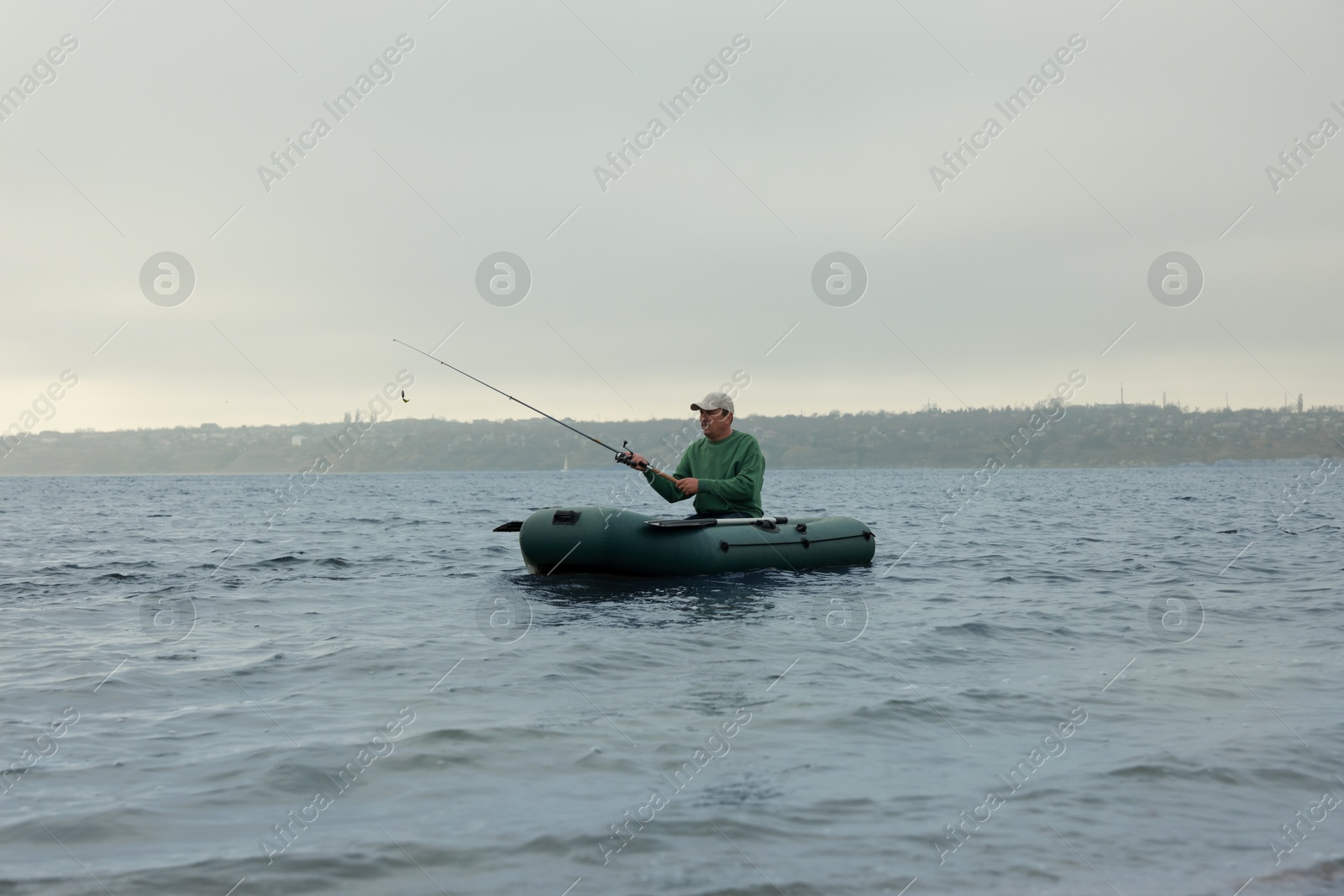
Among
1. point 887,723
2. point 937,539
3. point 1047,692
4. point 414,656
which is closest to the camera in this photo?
point 887,723

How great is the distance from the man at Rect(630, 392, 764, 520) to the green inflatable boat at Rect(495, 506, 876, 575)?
1.35 ft

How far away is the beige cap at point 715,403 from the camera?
12359mm

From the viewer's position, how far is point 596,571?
12.1 metres

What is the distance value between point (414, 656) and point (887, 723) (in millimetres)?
4025

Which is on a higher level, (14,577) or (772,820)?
(14,577)

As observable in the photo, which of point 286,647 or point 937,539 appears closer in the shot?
point 286,647

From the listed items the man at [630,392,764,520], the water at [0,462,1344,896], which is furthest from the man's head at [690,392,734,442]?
the water at [0,462,1344,896]

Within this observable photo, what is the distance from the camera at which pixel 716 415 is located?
12.3 meters

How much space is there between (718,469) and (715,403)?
0.87 m

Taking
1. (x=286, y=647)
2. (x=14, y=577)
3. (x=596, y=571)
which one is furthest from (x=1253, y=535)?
(x=14, y=577)

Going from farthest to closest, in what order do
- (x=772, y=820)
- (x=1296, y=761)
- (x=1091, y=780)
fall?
1. (x=1296, y=761)
2. (x=1091, y=780)
3. (x=772, y=820)

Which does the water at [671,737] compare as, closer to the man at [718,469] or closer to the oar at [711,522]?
the oar at [711,522]

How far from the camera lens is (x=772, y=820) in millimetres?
4766

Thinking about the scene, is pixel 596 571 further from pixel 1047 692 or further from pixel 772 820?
pixel 772 820
